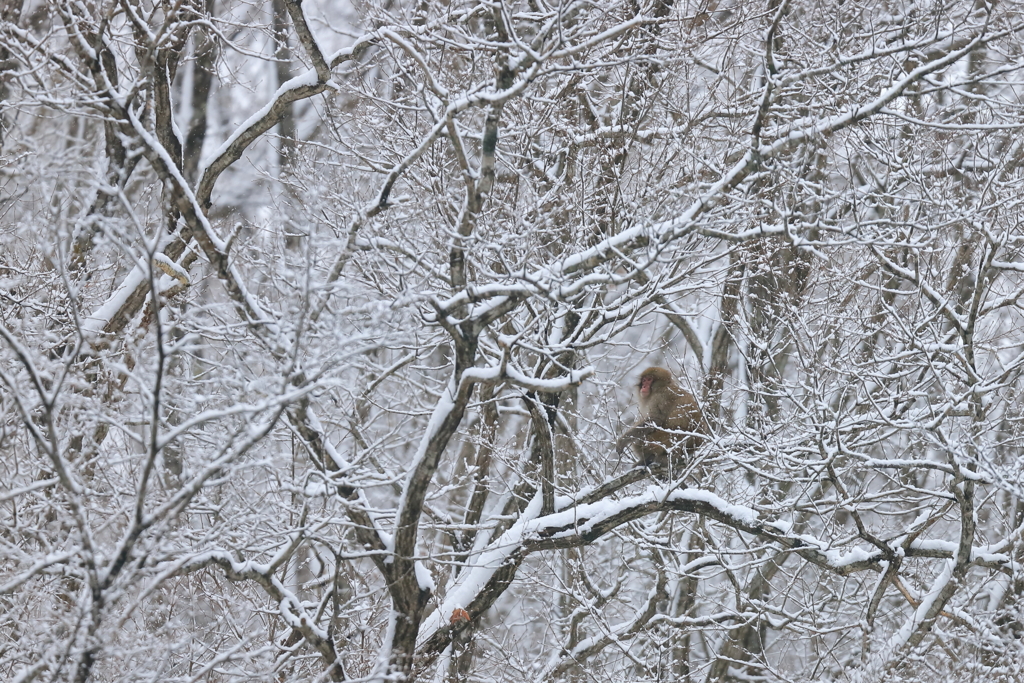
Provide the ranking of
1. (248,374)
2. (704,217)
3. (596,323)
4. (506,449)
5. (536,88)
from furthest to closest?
(506,449), (536,88), (596,323), (704,217), (248,374)

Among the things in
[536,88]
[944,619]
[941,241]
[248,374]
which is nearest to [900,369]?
[941,241]

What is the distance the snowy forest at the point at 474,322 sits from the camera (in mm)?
5344

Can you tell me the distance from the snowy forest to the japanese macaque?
0.18 m

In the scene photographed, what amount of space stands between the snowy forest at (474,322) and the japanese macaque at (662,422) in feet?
0.59

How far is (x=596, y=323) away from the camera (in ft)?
24.5

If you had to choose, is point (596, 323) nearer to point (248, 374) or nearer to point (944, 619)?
point (248, 374)

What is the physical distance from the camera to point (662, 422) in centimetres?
796

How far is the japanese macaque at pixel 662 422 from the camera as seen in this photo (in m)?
7.81

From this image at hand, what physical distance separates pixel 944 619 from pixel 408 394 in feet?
18.5

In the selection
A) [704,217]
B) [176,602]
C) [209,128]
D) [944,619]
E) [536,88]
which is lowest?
[944,619]

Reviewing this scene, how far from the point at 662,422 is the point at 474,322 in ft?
7.33

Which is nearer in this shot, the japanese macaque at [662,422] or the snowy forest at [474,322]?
the snowy forest at [474,322]

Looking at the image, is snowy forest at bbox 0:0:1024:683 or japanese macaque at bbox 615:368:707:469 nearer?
snowy forest at bbox 0:0:1024:683

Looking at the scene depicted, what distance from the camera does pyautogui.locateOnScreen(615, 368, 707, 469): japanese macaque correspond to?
781 cm
